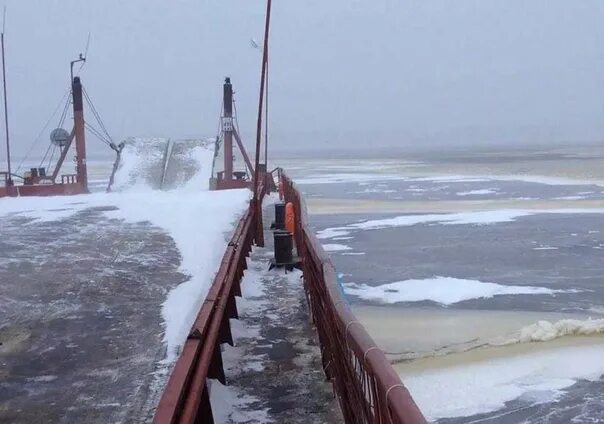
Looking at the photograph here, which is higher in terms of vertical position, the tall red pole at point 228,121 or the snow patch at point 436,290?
the tall red pole at point 228,121

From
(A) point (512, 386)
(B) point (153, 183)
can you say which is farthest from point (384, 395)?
(B) point (153, 183)

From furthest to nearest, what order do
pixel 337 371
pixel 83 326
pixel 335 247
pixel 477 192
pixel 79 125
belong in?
pixel 477 192
pixel 79 125
pixel 335 247
pixel 83 326
pixel 337 371

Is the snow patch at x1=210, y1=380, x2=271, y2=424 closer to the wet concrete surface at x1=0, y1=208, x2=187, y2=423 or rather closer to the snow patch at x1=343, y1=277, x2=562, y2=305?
the wet concrete surface at x1=0, y1=208, x2=187, y2=423

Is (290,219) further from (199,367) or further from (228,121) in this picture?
(228,121)

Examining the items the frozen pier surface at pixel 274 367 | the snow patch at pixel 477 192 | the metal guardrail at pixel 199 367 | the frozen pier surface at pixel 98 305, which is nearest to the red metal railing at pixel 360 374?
the frozen pier surface at pixel 274 367

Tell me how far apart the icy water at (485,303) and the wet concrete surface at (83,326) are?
3.19 metres

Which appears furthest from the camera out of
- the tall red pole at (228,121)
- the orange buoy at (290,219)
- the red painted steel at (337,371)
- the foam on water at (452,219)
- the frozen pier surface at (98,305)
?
the tall red pole at (228,121)

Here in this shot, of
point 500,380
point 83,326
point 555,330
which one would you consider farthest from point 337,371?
point 555,330

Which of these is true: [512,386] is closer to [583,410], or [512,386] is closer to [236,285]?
[583,410]

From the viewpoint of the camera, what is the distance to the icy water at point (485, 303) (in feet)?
27.3

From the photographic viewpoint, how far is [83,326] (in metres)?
7.55

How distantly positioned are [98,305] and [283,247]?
288 cm

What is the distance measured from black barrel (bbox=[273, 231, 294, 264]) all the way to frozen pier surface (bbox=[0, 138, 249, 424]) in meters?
0.95

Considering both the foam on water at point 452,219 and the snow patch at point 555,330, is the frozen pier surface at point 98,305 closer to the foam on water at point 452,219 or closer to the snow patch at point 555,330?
the snow patch at point 555,330
